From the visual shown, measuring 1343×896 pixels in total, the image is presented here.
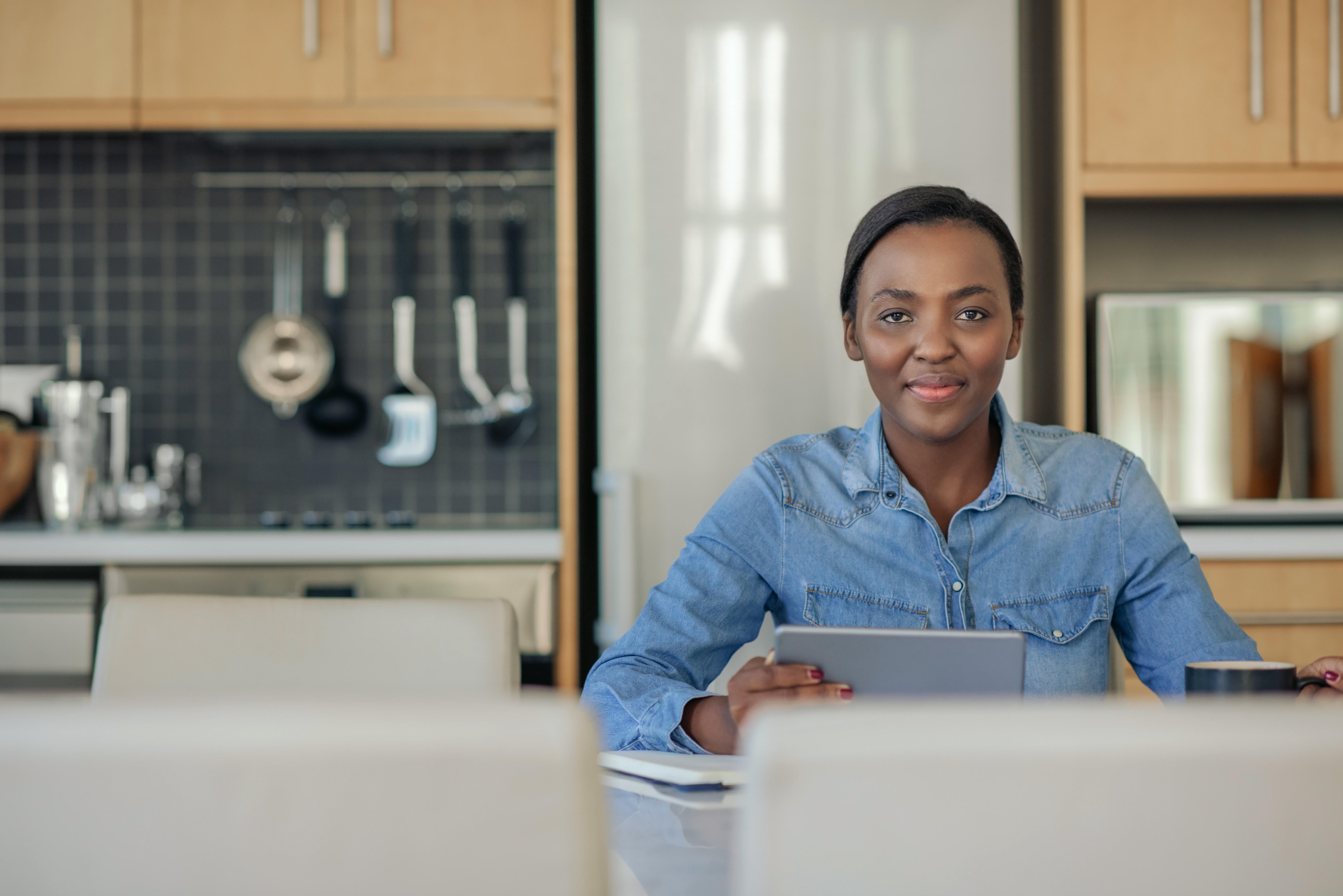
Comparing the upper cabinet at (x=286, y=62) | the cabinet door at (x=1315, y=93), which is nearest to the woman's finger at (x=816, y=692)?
the upper cabinet at (x=286, y=62)

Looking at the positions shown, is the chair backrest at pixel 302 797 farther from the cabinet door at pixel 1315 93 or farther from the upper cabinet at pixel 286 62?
the cabinet door at pixel 1315 93

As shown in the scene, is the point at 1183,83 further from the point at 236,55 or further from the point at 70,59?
the point at 70,59

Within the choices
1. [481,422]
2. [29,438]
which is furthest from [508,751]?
[29,438]

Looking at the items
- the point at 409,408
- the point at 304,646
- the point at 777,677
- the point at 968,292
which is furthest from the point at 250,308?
the point at 777,677

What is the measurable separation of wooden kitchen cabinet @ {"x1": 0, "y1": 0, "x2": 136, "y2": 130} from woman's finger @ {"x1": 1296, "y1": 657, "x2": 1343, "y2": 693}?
2.13m

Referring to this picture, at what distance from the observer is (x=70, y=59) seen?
2.10m

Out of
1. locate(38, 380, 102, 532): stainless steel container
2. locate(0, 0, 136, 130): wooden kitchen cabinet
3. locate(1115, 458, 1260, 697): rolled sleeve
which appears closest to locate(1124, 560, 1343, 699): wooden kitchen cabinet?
Result: locate(1115, 458, 1260, 697): rolled sleeve

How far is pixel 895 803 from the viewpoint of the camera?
35 cm

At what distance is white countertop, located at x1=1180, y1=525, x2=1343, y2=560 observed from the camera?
75.7 inches

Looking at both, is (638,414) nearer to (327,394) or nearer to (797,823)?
(327,394)

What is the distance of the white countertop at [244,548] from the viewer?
6.34 ft

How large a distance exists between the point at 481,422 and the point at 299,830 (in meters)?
2.09

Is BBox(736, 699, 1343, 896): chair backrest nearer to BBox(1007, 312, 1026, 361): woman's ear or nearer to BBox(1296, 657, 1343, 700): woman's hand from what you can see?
BBox(1296, 657, 1343, 700): woman's hand

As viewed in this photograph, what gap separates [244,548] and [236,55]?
0.93 metres
